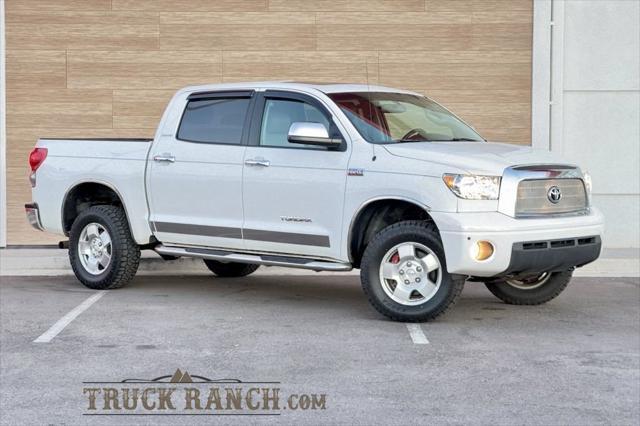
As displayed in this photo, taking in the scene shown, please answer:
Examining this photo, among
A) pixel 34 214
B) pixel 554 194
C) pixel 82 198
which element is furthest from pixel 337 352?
pixel 34 214

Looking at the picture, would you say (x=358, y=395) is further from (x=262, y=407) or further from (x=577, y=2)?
(x=577, y=2)

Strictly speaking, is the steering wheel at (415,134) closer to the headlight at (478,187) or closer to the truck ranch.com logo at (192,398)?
the headlight at (478,187)

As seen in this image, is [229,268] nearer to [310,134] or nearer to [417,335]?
[310,134]

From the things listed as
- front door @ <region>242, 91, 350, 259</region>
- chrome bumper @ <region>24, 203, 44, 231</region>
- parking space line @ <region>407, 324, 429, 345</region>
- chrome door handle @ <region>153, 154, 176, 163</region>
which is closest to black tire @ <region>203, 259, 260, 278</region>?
chrome bumper @ <region>24, 203, 44, 231</region>

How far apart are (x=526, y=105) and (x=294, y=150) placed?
18.7ft

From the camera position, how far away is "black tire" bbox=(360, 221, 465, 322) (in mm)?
9430

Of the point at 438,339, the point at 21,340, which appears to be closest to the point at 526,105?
the point at 438,339

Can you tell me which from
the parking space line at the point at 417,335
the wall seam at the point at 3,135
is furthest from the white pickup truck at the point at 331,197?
the wall seam at the point at 3,135

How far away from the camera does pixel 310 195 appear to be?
10.1 meters

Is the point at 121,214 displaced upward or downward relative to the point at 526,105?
downward

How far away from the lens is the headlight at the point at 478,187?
925cm

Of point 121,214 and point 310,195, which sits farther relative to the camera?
point 121,214

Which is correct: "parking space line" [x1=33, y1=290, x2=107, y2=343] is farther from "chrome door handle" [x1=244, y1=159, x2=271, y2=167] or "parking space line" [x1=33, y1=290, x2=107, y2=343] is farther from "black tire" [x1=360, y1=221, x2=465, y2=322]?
"black tire" [x1=360, y1=221, x2=465, y2=322]

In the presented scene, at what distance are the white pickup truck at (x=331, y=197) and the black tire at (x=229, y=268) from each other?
1.37 meters
